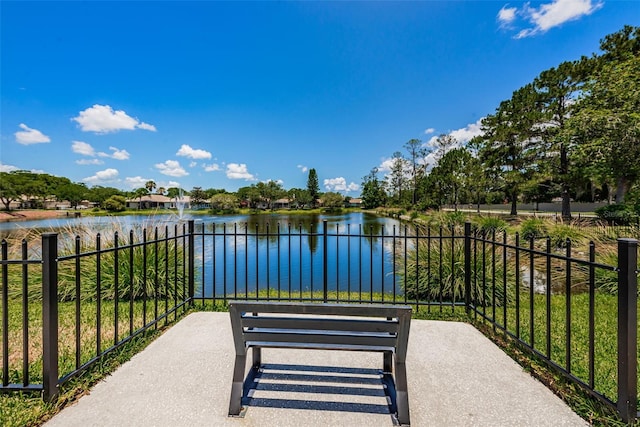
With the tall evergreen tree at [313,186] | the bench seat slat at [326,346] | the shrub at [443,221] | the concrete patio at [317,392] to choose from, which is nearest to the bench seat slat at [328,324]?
the bench seat slat at [326,346]

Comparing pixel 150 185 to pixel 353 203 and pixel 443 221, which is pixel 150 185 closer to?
pixel 353 203

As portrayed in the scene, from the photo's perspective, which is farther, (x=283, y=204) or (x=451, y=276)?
(x=283, y=204)

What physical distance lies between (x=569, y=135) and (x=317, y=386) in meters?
17.0

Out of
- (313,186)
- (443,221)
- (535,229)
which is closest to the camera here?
(535,229)

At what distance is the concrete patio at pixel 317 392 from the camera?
6.26ft

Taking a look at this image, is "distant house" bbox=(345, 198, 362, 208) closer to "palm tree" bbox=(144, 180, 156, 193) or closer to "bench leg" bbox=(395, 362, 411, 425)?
"palm tree" bbox=(144, 180, 156, 193)

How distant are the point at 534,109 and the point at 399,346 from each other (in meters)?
23.1

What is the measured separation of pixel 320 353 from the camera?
2836mm

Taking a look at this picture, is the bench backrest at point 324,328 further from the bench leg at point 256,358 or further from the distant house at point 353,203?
the distant house at point 353,203

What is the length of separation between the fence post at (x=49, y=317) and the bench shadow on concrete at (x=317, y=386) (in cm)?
129

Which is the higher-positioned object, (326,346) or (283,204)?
(283,204)

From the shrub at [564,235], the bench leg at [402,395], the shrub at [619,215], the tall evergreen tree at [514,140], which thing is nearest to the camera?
the bench leg at [402,395]

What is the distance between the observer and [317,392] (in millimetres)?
2188

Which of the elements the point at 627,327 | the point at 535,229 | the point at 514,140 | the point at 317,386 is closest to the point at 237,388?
the point at 317,386
